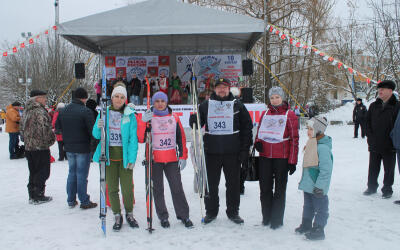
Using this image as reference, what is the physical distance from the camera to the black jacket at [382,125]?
4.82 meters

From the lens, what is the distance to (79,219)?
411 centimetres

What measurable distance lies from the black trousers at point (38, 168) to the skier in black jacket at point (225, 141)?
2.52 meters

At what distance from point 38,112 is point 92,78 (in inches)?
1226

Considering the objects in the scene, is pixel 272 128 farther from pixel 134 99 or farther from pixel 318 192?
pixel 134 99

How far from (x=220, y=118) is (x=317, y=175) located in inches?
50.6

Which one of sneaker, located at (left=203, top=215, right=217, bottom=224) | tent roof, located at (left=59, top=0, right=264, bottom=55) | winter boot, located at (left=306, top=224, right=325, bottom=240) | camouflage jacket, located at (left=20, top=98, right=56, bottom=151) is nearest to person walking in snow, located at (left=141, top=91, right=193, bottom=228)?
sneaker, located at (left=203, top=215, right=217, bottom=224)

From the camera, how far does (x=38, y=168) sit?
15.6ft

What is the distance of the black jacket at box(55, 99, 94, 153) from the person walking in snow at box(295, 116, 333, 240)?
115 inches

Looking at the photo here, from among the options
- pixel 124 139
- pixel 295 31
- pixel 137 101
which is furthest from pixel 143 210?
pixel 295 31

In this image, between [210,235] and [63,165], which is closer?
[210,235]

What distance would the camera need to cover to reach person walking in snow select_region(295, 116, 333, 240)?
3.27 meters

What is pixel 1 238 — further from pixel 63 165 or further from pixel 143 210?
pixel 63 165

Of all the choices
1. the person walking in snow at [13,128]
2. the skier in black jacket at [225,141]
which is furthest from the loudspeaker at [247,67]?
the skier in black jacket at [225,141]

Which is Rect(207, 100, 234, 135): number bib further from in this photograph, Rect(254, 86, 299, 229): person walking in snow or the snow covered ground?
the snow covered ground
